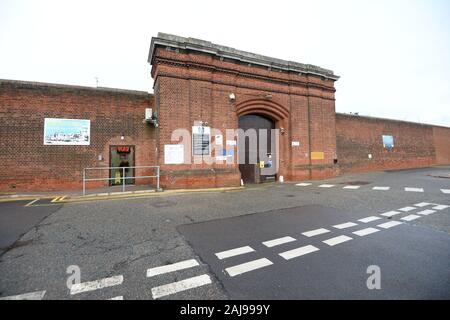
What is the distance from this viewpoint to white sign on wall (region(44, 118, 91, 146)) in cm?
1048

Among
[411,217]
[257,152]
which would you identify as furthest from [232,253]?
[257,152]

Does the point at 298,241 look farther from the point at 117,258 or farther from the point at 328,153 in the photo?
the point at 328,153

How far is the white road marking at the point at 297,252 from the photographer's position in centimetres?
327

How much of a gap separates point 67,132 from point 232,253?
39.0 feet

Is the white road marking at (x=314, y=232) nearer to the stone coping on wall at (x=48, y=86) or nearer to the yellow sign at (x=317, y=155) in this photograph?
the yellow sign at (x=317, y=155)

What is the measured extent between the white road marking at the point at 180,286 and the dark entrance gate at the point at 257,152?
411 inches

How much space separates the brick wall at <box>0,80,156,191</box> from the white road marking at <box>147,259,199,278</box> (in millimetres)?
10264

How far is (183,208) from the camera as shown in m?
6.62

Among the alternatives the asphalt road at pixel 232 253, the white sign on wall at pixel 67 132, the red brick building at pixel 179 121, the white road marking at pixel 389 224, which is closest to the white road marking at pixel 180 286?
the asphalt road at pixel 232 253

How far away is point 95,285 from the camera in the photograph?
2543 mm

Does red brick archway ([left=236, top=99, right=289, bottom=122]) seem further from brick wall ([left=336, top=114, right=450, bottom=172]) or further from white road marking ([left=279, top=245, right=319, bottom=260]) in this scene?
white road marking ([left=279, top=245, right=319, bottom=260])

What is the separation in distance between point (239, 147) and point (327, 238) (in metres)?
9.23
